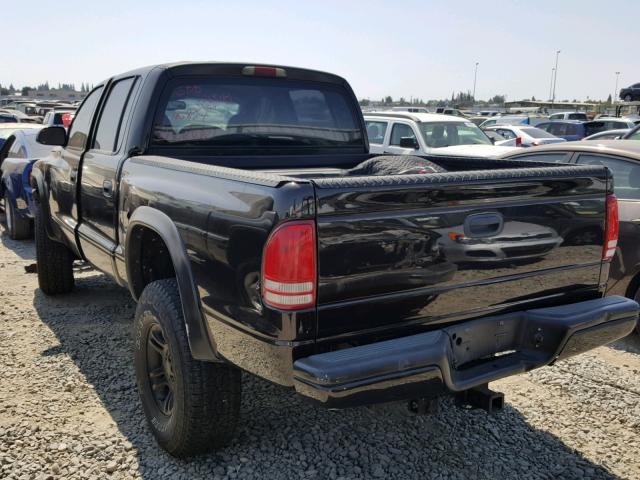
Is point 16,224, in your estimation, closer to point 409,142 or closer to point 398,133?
point 409,142

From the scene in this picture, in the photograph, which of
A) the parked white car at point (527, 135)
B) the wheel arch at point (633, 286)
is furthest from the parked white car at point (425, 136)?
the wheel arch at point (633, 286)

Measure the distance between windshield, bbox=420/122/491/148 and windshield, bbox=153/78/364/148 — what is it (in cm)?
693

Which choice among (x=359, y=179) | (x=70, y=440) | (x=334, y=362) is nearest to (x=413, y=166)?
(x=359, y=179)

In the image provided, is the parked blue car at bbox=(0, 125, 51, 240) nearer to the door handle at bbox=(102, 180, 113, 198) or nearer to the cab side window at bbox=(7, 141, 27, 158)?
the cab side window at bbox=(7, 141, 27, 158)

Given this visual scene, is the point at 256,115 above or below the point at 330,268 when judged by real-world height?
above

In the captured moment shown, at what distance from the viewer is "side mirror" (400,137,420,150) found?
10.9 metres

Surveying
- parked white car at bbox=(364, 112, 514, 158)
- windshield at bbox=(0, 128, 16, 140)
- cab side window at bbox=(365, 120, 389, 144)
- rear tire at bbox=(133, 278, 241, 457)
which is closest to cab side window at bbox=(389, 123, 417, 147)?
parked white car at bbox=(364, 112, 514, 158)

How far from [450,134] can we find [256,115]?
8177 mm

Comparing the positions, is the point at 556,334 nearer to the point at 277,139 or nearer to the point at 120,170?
the point at 277,139

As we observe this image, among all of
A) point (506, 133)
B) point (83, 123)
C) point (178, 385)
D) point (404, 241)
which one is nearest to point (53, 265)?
point (83, 123)

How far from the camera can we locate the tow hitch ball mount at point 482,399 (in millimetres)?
2697

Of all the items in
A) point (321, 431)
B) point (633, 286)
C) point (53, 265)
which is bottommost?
point (321, 431)

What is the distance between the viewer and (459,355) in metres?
2.55

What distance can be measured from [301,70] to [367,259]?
235 cm
